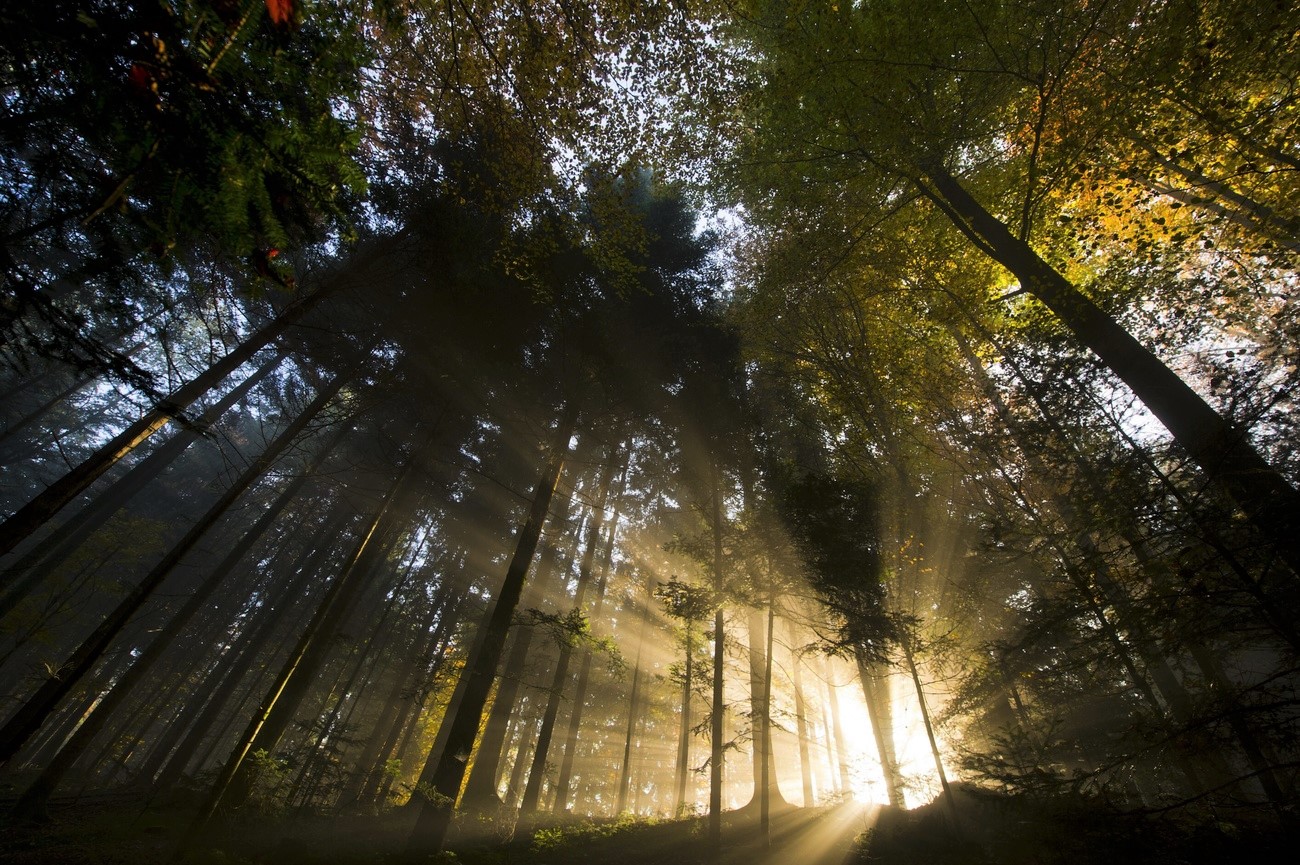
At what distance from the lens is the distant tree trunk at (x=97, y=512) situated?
1329 centimetres

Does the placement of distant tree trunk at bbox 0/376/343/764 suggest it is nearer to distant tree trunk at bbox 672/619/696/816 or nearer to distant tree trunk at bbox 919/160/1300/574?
distant tree trunk at bbox 672/619/696/816

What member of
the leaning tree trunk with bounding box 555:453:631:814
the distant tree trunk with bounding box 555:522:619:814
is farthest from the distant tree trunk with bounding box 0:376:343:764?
the distant tree trunk with bounding box 555:522:619:814

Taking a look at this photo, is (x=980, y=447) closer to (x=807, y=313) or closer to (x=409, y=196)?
(x=807, y=313)

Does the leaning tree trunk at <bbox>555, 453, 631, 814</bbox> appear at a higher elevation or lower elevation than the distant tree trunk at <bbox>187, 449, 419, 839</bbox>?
higher

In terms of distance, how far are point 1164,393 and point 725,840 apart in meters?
12.1

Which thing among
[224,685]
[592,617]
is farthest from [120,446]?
[592,617]

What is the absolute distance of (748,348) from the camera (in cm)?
1363

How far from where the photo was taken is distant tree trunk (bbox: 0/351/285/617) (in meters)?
13.3

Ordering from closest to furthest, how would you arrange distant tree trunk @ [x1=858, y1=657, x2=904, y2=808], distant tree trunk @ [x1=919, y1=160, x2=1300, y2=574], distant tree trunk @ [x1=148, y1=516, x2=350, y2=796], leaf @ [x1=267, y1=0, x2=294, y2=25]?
leaf @ [x1=267, y1=0, x2=294, y2=25], distant tree trunk @ [x1=919, y1=160, x2=1300, y2=574], distant tree trunk @ [x1=858, y1=657, x2=904, y2=808], distant tree trunk @ [x1=148, y1=516, x2=350, y2=796]

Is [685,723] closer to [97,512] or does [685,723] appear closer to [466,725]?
[466,725]

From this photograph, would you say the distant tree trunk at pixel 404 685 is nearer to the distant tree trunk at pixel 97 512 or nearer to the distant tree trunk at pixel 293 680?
the distant tree trunk at pixel 293 680

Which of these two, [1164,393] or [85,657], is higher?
[1164,393]

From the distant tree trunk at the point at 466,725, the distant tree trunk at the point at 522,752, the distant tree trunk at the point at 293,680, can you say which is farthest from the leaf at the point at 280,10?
the distant tree trunk at the point at 522,752

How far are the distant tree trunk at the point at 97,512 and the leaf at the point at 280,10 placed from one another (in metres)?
15.0
